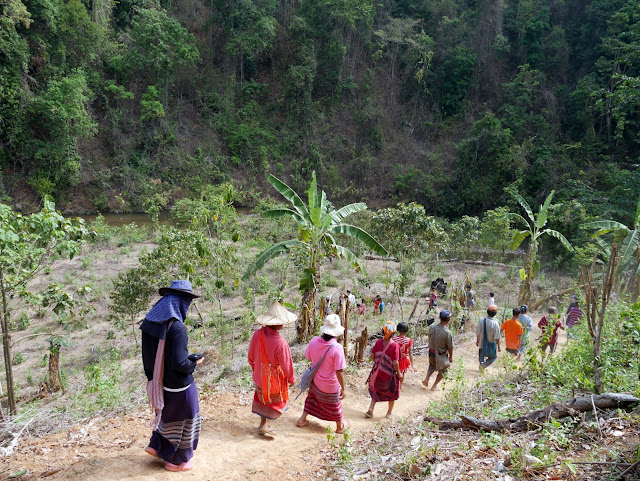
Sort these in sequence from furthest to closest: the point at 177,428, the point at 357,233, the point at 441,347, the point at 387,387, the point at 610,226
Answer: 1. the point at 610,226
2. the point at 357,233
3. the point at 441,347
4. the point at 387,387
5. the point at 177,428

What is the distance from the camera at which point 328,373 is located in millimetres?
4484

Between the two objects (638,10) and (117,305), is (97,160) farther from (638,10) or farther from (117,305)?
(638,10)

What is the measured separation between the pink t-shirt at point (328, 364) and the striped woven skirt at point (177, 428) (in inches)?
51.7

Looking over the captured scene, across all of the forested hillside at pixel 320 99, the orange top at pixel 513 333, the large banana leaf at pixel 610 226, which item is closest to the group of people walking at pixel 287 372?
the orange top at pixel 513 333

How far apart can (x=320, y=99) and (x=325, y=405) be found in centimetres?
2670

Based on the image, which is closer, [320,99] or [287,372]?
[287,372]

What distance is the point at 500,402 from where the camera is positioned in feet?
14.9

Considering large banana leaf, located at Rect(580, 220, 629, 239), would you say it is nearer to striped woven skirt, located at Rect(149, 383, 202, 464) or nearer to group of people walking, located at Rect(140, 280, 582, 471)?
group of people walking, located at Rect(140, 280, 582, 471)

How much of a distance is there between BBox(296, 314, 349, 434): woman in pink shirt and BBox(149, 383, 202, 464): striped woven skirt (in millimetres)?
1303

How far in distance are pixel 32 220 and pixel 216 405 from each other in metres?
2.98

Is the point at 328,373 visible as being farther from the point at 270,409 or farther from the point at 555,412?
the point at 555,412

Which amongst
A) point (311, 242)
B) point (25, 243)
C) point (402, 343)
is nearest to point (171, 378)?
point (402, 343)

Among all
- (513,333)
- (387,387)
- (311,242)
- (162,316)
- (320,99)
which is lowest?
(387,387)

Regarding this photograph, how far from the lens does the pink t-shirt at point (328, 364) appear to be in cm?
446
